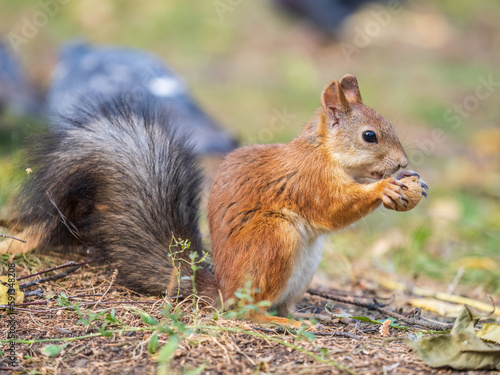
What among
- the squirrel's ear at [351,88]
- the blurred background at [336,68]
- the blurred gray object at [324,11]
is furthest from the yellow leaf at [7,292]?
the blurred gray object at [324,11]

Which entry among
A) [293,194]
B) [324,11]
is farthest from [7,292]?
[324,11]

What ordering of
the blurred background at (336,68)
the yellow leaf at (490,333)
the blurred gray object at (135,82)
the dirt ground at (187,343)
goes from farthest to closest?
the blurred background at (336,68) < the blurred gray object at (135,82) < the yellow leaf at (490,333) < the dirt ground at (187,343)

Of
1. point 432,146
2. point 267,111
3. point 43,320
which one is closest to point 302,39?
point 267,111

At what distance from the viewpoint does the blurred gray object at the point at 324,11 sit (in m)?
9.34

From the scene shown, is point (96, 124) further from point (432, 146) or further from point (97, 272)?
point (432, 146)

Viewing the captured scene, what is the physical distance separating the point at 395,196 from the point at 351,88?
615 mm

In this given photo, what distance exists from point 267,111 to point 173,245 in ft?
16.0

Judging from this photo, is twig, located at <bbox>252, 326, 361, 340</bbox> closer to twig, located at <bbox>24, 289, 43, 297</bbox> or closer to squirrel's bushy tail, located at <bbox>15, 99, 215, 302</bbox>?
squirrel's bushy tail, located at <bbox>15, 99, 215, 302</bbox>

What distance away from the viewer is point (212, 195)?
98.3 inches

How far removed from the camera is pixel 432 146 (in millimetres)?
6789

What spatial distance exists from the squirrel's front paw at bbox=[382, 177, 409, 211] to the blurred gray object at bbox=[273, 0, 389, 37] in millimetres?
7424

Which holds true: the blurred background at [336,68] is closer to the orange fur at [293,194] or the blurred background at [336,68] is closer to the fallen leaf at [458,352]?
the orange fur at [293,194]

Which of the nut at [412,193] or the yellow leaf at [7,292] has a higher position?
the nut at [412,193]

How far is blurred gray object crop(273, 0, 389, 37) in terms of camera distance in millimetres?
9336
